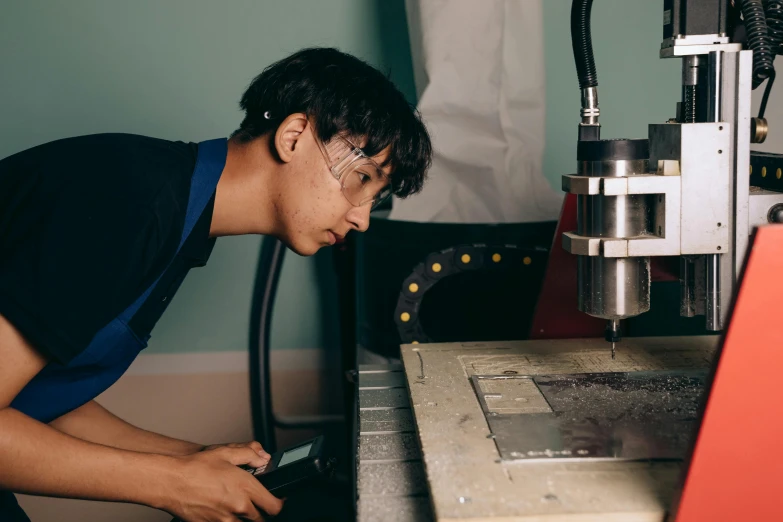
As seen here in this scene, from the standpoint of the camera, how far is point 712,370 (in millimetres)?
747

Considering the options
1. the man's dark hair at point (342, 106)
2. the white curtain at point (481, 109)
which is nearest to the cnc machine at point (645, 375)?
the man's dark hair at point (342, 106)

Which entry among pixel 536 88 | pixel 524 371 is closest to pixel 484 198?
pixel 536 88

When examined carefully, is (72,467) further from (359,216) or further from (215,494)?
(359,216)

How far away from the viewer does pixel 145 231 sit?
1.01m

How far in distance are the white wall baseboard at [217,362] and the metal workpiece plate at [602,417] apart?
999 mm

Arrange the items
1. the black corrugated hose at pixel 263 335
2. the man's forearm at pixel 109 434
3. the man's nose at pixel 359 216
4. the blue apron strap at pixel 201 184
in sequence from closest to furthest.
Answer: the blue apron strap at pixel 201 184
the man's nose at pixel 359 216
the man's forearm at pixel 109 434
the black corrugated hose at pixel 263 335

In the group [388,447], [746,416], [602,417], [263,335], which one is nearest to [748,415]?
[746,416]

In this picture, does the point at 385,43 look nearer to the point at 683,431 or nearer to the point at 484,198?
the point at 484,198

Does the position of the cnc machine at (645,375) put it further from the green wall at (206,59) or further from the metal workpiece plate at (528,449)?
the green wall at (206,59)

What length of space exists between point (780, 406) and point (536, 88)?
3.26ft

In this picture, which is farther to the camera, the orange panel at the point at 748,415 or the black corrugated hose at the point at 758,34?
the black corrugated hose at the point at 758,34

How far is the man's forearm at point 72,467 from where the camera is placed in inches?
37.6

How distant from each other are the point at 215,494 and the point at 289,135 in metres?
0.55

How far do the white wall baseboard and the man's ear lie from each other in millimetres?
926
